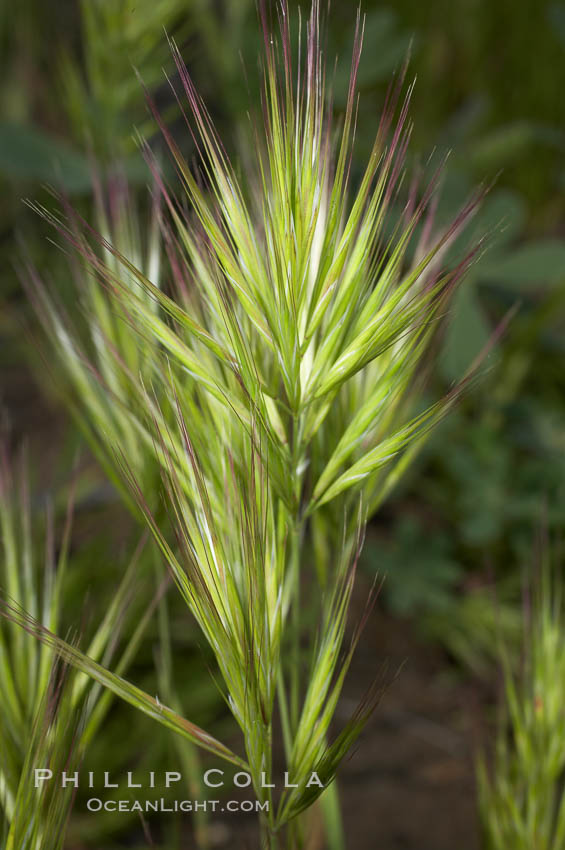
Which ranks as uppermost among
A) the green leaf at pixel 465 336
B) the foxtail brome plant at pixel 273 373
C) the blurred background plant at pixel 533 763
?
the green leaf at pixel 465 336

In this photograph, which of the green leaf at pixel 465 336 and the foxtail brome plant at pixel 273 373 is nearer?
the foxtail brome plant at pixel 273 373

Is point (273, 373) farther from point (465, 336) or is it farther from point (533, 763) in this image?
point (465, 336)

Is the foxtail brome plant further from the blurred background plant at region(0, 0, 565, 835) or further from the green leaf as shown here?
the green leaf

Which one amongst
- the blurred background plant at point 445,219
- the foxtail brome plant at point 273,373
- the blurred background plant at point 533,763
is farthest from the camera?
the blurred background plant at point 445,219

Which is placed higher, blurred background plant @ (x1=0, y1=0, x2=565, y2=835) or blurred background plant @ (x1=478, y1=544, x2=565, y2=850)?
blurred background plant @ (x1=0, y1=0, x2=565, y2=835)

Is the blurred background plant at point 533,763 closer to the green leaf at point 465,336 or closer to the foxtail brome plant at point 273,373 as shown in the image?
the foxtail brome plant at point 273,373

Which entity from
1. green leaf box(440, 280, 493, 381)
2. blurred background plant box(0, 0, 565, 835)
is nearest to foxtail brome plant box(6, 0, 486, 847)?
blurred background plant box(0, 0, 565, 835)

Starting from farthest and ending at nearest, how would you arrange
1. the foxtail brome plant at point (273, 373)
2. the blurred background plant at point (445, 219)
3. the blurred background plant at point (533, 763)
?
the blurred background plant at point (445, 219), the blurred background plant at point (533, 763), the foxtail brome plant at point (273, 373)

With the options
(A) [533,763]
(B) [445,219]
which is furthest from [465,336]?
(A) [533,763]

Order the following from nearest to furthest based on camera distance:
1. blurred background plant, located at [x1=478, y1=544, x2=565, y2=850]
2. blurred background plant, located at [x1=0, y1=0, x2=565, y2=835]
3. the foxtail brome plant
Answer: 1. the foxtail brome plant
2. blurred background plant, located at [x1=478, y1=544, x2=565, y2=850]
3. blurred background plant, located at [x1=0, y1=0, x2=565, y2=835]

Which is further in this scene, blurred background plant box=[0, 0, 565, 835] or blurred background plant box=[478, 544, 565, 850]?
blurred background plant box=[0, 0, 565, 835]

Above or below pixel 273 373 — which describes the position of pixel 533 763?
below

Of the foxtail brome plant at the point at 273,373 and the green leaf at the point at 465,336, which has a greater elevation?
the green leaf at the point at 465,336

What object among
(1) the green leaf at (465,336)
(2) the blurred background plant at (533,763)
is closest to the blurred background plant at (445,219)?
(1) the green leaf at (465,336)
